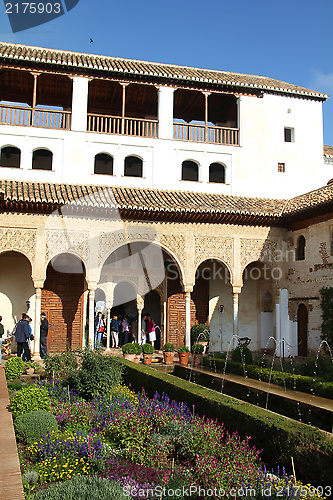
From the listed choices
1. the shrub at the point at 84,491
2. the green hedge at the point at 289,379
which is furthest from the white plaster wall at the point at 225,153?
the shrub at the point at 84,491

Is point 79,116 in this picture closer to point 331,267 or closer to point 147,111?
point 147,111

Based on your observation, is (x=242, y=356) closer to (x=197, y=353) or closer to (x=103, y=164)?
(x=197, y=353)

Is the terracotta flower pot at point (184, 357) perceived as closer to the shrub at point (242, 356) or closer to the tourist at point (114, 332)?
the shrub at point (242, 356)

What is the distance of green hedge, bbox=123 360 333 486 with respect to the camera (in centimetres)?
574

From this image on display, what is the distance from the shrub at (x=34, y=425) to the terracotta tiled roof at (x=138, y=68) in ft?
44.7

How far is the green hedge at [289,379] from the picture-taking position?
10156mm

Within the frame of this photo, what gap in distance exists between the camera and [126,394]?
400 inches

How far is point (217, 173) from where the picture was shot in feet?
67.2

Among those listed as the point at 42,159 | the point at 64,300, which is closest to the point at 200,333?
the point at 64,300

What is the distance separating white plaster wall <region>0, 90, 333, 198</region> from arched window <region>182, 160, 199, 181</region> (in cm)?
54

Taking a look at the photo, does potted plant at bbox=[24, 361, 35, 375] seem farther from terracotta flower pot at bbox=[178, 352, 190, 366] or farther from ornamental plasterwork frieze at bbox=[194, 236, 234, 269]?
ornamental plasterwork frieze at bbox=[194, 236, 234, 269]

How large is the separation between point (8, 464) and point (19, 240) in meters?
11.3

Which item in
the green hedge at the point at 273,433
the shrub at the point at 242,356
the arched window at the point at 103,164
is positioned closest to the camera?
the green hedge at the point at 273,433

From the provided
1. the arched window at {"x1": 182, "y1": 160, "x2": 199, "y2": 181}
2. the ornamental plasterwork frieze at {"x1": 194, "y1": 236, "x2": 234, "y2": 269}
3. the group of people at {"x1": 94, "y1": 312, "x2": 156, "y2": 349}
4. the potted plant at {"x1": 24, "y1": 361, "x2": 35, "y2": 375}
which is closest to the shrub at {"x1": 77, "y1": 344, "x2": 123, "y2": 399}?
the potted plant at {"x1": 24, "y1": 361, "x2": 35, "y2": 375}
